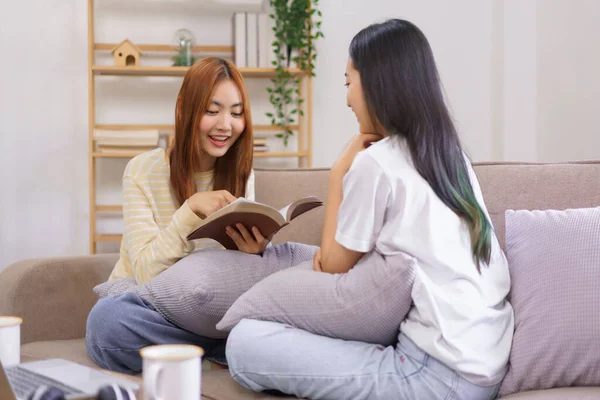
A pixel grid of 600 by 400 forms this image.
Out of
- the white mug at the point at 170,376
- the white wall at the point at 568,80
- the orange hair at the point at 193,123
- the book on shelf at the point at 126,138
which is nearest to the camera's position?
the white mug at the point at 170,376

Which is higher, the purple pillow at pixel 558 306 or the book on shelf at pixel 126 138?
the book on shelf at pixel 126 138

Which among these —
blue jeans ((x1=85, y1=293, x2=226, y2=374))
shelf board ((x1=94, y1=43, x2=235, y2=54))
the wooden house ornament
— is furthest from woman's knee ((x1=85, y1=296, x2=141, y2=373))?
shelf board ((x1=94, y1=43, x2=235, y2=54))

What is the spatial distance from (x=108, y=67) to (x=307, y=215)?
1.78 m

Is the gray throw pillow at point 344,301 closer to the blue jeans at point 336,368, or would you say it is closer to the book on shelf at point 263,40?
the blue jeans at point 336,368

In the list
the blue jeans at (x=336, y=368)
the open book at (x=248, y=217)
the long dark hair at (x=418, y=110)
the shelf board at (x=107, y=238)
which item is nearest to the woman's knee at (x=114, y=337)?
the open book at (x=248, y=217)

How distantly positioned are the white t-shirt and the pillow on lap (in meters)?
0.33

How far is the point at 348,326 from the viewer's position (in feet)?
4.20

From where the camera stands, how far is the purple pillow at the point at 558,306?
130 centimetres

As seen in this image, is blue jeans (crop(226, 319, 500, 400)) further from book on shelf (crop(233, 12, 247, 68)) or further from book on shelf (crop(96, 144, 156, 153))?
book on shelf (crop(233, 12, 247, 68))

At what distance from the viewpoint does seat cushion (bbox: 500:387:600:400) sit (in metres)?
1.22

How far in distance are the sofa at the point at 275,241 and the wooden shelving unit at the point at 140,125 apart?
140 centimetres

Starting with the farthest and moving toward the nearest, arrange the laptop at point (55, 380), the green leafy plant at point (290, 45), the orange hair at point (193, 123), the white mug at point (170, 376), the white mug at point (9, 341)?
the green leafy plant at point (290, 45) < the orange hair at point (193, 123) < the white mug at point (9, 341) < the laptop at point (55, 380) < the white mug at point (170, 376)

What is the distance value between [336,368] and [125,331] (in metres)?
0.53

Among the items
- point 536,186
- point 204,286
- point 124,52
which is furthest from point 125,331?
point 124,52
